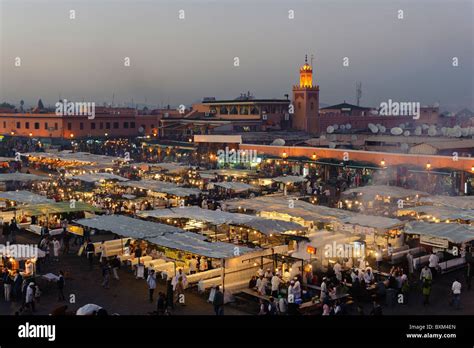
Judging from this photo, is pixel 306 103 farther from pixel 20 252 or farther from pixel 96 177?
pixel 20 252

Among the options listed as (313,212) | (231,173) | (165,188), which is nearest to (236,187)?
(165,188)

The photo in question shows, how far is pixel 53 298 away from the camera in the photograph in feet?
39.7

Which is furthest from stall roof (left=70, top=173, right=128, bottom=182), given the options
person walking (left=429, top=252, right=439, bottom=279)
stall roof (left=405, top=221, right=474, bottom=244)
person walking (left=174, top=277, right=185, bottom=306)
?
person walking (left=429, top=252, right=439, bottom=279)

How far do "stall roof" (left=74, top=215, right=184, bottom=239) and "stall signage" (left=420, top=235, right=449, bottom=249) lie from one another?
269 inches

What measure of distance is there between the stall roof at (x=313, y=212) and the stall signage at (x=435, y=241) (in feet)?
2.57

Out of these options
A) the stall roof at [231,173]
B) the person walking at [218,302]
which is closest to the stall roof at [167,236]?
the person walking at [218,302]

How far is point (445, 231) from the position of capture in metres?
14.8

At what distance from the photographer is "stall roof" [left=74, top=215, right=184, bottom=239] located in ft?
46.2

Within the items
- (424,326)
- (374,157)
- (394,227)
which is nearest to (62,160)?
(374,157)

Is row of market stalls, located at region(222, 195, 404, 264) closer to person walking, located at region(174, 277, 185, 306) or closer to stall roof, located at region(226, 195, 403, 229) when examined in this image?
stall roof, located at region(226, 195, 403, 229)

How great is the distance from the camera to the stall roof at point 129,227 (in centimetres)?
1409

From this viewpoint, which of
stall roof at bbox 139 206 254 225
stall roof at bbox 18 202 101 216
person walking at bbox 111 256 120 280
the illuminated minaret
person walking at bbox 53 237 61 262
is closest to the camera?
person walking at bbox 111 256 120 280

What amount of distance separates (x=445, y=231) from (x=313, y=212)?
4.00 m

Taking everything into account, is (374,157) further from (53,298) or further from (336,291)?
(53,298)
